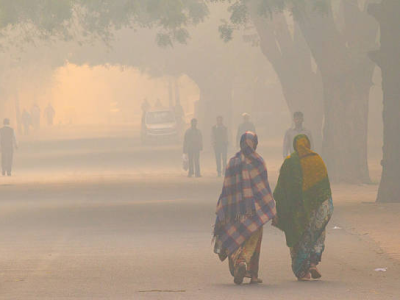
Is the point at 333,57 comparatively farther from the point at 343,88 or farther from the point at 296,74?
the point at 296,74

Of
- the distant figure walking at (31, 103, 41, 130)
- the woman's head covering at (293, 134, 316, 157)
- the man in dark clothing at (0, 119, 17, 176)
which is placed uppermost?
the woman's head covering at (293, 134, 316, 157)

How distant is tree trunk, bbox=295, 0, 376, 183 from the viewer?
2422 cm

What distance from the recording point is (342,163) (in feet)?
80.9

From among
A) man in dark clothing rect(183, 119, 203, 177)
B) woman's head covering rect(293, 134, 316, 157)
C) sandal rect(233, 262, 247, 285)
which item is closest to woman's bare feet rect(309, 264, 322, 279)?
sandal rect(233, 262, 247, 285)

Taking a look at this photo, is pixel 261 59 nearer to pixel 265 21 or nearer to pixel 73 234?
pixel 265 21

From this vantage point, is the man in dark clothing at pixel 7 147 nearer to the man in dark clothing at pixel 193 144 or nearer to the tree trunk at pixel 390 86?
the man in dark clothing at pixel 193 144

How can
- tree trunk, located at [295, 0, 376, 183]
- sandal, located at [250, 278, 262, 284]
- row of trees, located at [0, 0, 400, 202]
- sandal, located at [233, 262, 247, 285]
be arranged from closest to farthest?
1. sandal, located at [233, 262, 247, 285]
2. sandal, located at [250, 278, 262, 284]
3. row of trees, located at [0, 0, 400, 202]
4. tree trunk, located at [295, 0, 376, 183]

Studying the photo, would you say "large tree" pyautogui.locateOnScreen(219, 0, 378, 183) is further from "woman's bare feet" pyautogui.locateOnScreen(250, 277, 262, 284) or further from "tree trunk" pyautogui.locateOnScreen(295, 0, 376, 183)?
"woman's bare feet" pyautogui.locateOnScreen(250, 277, 262, 284)

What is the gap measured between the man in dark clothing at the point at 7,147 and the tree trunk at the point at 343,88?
1128cm

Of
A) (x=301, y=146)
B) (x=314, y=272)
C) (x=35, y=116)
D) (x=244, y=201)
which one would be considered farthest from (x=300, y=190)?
(x=35, y=116)

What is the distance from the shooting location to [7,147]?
105 ft

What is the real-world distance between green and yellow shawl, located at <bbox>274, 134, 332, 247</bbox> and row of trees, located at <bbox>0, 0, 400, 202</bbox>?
8.57 metres

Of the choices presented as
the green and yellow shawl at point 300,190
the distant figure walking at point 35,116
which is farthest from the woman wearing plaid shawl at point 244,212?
the distant figure walking at point 35,116

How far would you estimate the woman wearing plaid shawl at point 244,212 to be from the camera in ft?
33.0
